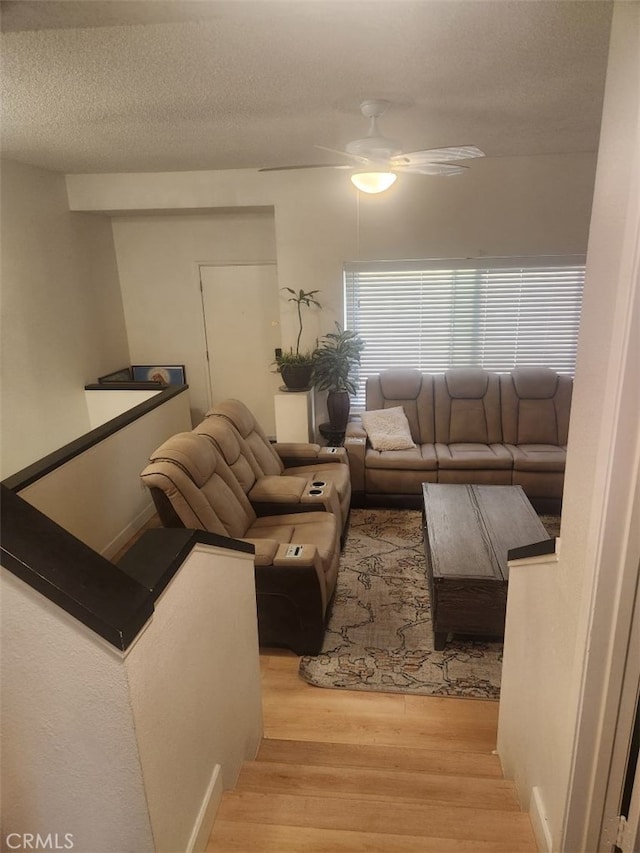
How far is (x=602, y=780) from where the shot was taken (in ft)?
4.02

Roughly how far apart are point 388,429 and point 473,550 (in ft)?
5.65

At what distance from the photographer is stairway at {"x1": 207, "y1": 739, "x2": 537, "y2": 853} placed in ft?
4.71

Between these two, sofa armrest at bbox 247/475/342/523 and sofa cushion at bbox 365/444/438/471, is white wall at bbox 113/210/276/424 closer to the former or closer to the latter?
sofa cushion at bbox 365/444/438/471

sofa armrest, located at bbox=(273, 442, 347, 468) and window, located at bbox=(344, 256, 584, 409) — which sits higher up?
window, located at bbox=(344, 256, 584, 409)

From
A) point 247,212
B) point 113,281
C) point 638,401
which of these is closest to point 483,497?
point 638,401

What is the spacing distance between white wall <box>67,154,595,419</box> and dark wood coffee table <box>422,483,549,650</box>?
7.59 feet

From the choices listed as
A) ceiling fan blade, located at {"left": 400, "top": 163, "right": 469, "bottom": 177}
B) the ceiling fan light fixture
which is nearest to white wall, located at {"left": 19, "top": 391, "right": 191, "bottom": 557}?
the ceiling fan light fixture

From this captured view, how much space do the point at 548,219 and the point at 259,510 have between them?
141 inches

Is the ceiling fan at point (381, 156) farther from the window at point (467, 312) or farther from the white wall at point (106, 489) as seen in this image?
the white wall at point (106, 489)

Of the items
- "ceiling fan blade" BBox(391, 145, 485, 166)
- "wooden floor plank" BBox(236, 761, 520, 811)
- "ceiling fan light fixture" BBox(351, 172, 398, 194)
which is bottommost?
"wooden floor plank" BBox(236, 761, 520, 811)

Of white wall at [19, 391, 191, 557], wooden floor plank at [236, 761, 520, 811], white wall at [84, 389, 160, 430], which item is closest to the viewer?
wooden floor plank at [236, 761, 520, 811]

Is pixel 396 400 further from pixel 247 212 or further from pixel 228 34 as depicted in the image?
pixel 228 34

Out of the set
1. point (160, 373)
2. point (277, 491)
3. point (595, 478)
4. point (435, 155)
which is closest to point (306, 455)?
point (277, 491)

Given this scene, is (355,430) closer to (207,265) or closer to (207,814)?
(207,265)
